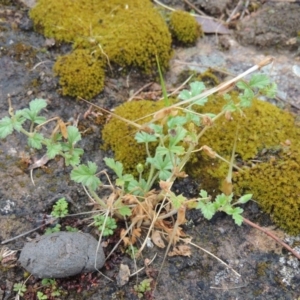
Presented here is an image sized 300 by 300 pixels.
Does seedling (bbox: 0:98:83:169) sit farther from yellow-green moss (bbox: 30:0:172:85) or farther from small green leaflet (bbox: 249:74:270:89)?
yellow-green moss (bbox: 30:0:172:85)

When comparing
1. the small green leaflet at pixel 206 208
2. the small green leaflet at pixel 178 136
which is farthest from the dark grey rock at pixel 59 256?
the small green leaflet at pixel 178 136

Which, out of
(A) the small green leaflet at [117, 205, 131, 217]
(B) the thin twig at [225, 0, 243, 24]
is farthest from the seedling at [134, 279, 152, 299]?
(B) the thin twig at [225, 0, 243, 24]

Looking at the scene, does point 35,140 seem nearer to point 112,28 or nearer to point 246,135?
point 246,135

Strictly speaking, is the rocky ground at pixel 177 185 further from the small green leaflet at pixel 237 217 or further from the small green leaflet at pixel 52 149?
the small green leaflet at pixel 52 149

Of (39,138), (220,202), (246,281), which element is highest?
(39,138)

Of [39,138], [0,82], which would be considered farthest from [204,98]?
[0,82]

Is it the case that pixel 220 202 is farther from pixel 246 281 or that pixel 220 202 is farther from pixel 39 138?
pixel 39 138
